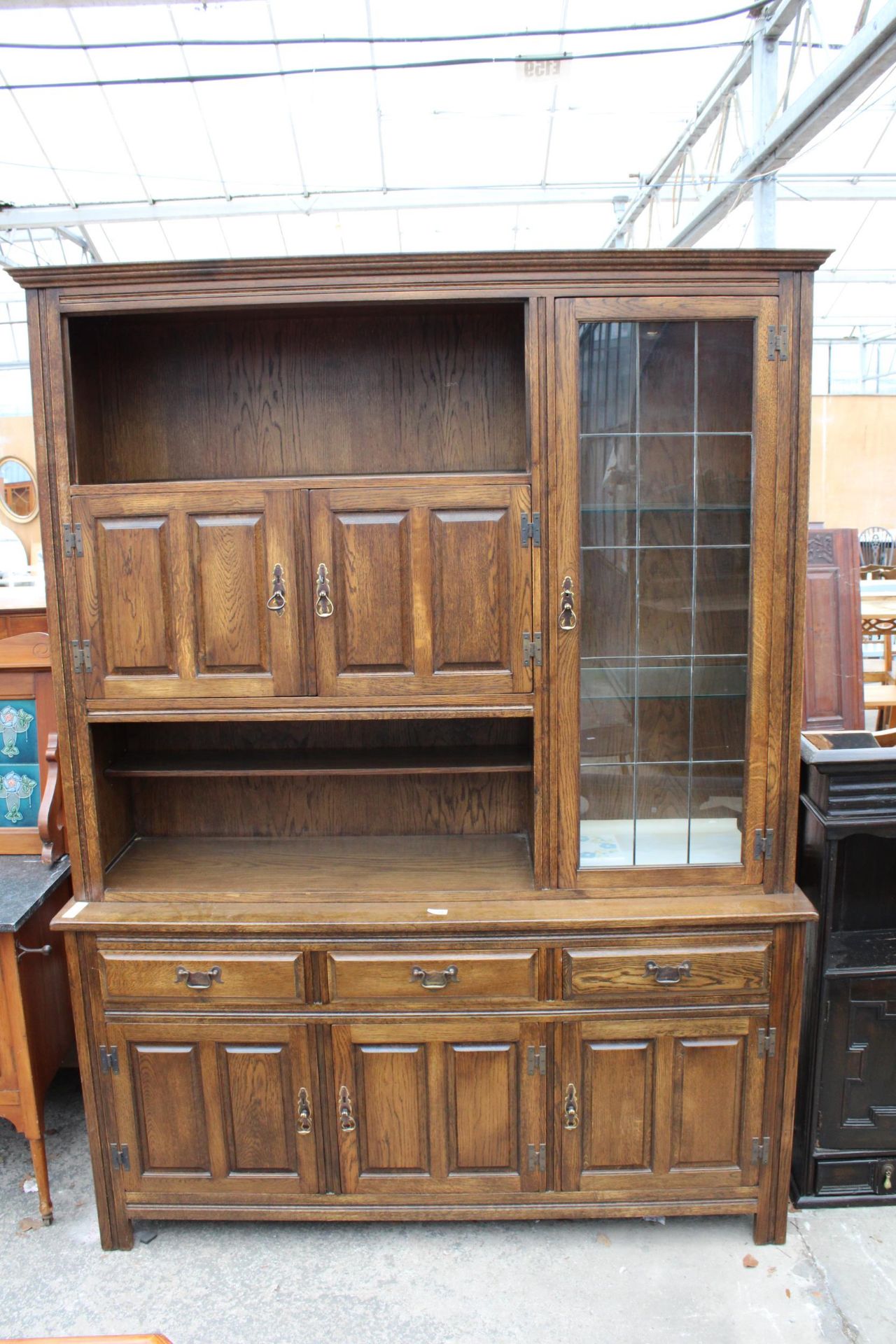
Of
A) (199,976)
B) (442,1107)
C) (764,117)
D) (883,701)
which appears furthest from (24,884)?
(764,117)

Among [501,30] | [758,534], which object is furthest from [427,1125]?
[501,30]

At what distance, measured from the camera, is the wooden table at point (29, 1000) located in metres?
2.03

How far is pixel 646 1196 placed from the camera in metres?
2.01

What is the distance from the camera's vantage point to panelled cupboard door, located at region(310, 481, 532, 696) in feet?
6.09

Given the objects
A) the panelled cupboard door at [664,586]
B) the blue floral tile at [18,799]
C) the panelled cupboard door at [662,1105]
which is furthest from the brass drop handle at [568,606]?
the blue floral tile at [18,799]

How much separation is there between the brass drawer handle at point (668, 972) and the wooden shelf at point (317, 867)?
1.06ft

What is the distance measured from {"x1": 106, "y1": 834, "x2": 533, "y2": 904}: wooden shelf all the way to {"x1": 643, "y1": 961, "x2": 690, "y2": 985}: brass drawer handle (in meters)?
0.32

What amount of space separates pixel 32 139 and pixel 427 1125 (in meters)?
6.80

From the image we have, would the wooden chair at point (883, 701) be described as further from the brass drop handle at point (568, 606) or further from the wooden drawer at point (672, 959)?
the brass drop handle at point (568, 606)

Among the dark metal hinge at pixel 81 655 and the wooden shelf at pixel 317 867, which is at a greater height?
the dark metal hinge at pixel 81 655

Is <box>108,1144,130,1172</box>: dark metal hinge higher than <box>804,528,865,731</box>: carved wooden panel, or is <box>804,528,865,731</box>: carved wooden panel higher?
<box>804,528,865,731</box>: carved wooden panel

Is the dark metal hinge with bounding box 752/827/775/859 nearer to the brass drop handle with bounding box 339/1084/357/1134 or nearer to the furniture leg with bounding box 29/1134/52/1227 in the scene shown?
the brass drop handle with bounding box 339/1084/357/1134

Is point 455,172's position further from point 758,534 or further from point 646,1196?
point 646,1196

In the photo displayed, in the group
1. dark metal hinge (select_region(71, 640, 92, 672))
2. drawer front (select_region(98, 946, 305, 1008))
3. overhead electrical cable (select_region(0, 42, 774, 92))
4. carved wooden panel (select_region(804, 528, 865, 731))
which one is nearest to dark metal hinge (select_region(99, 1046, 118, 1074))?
drawer front (select_region(98, 946, 305, 1008))
